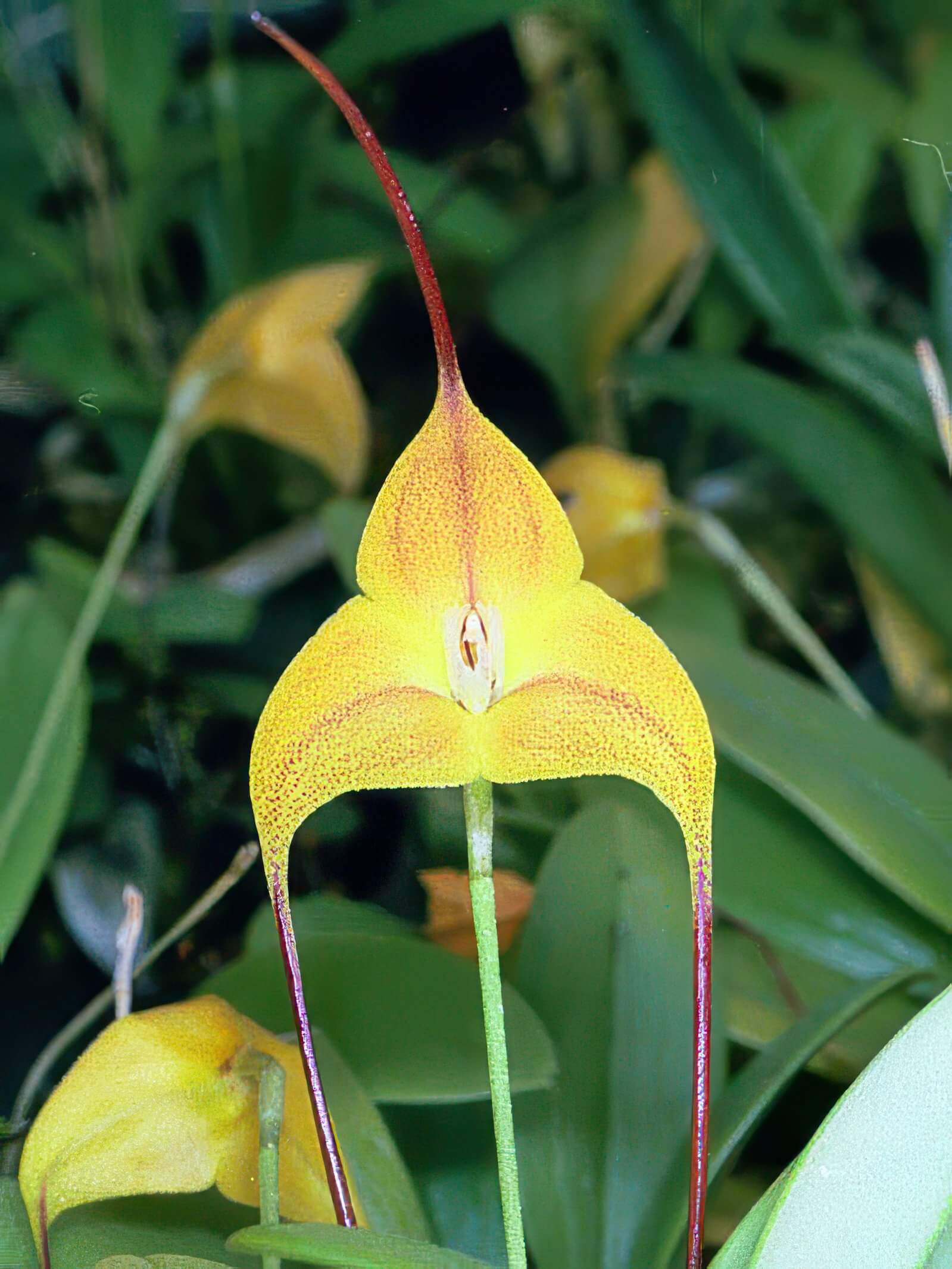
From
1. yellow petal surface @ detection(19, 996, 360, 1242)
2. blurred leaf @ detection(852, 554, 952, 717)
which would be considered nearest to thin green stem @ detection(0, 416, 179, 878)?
yellow petal surface @ detection(19, 996, 360, 1242)

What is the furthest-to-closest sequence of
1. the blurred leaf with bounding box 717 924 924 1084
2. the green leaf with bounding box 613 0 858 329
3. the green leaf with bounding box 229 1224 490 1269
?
the green leaf with bounding box 613 0 858 329
the blurred leaf with bounding box 717 924 924 1084
the green leaf with bounding box 229 1224 490 1269

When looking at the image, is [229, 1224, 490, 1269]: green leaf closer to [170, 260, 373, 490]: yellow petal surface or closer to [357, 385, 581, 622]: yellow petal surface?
[357, 385, 581, 622]: yellow petal surface

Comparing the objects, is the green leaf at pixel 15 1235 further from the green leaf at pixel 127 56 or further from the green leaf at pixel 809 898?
the green leaf at pixel 127 56

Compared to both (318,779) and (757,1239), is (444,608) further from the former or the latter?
(757,1239)

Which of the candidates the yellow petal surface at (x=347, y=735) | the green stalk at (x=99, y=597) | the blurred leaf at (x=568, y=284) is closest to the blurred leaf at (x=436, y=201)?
the blurred leaf at (x=568, y=284)

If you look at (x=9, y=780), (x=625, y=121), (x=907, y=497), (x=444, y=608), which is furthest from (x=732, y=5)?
(x=9, y=780)

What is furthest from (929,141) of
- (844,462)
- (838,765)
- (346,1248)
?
(346,1248)
